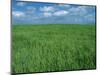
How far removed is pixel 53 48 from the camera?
2.61 meters

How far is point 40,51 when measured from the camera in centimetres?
256

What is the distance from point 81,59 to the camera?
107 inches

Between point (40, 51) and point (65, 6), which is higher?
point (65, 6)

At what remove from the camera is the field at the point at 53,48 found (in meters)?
2.48

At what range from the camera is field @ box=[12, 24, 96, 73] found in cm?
248

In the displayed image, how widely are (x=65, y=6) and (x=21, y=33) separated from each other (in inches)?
25.4

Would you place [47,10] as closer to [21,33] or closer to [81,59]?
[21,33]

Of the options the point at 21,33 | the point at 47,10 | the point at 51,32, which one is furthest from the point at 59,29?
the point at 21,33

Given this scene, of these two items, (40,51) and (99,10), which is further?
(99,10)

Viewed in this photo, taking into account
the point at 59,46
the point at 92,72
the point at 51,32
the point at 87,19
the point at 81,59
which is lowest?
the point at 92,72
